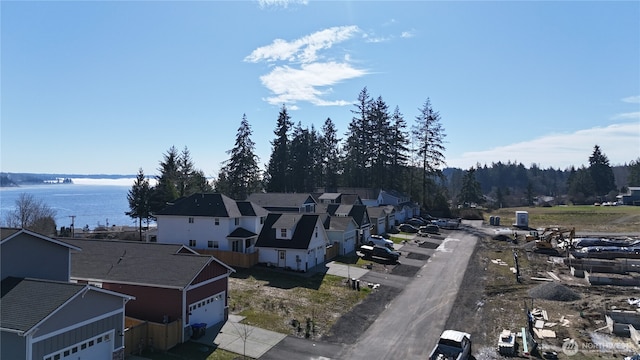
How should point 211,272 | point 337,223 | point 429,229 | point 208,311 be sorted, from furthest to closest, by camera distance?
point 429,229 < point 337,223 < point 211,272 < point 208,311

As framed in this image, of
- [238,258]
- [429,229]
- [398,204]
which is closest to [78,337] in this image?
[238,258]

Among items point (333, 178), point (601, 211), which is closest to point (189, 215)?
point (333, 178)

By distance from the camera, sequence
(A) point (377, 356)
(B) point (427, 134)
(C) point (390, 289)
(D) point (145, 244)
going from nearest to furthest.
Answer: (A) point (377, 356), (D) point (145, 244), (C) point (390, 289), (B) point (427, 134)

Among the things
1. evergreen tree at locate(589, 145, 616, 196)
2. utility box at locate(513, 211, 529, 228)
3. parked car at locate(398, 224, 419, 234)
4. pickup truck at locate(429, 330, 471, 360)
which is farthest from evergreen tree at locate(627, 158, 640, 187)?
pickup truck at locate(429, 330, 471, 360)

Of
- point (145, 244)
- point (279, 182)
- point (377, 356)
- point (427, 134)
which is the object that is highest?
point (427, 134)

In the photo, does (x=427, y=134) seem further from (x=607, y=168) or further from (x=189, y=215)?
(x=607, y=168)

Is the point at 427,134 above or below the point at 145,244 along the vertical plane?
above

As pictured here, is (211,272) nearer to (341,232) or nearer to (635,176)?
(341,232)
